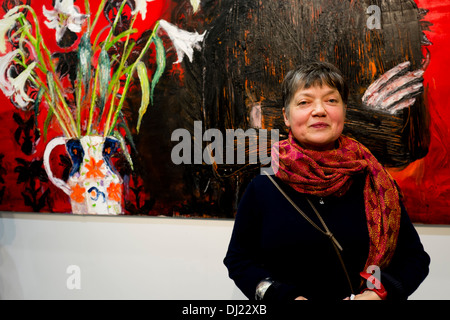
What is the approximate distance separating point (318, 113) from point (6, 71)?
5.21 ft

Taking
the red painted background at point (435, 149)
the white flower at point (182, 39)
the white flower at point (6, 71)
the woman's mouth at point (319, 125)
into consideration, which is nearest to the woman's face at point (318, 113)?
the woman's mouth at point (319, 125)

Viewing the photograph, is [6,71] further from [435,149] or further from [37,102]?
[435,149]

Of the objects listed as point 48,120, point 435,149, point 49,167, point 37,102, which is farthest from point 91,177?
point 435,149

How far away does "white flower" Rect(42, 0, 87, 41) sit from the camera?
156 centimetres

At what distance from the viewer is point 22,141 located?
5.43 feet

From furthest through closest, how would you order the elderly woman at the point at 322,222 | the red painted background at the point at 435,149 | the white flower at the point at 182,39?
the white flower at the point at 182,39, the red painted background at the point at 435,149, the elderly woman at the point at 322,222

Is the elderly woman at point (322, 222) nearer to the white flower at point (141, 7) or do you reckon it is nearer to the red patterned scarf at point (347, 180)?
the red patterned scarf at point (347, 180)

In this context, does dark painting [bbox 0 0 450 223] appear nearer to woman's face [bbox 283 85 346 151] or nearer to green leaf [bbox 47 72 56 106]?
green leaf [bbox 47 72 56 106]

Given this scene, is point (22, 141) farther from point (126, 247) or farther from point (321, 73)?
point (321, 73)

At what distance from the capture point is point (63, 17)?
62.1 inches

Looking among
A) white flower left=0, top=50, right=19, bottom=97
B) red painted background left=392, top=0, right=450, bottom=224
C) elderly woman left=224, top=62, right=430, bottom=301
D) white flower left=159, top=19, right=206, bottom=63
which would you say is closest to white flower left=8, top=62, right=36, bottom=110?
white flower left=0, top=50, right=19, bottom=97

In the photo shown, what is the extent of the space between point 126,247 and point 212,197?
1.72 ft

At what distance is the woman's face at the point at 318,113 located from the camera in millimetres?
870
